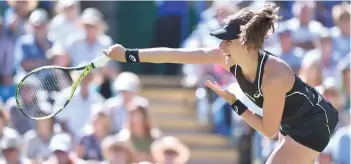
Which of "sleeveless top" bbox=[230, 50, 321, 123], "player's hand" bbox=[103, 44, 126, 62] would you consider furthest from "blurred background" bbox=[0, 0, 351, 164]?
"sleeveless top" bbox=[230, 50, 321, 123]

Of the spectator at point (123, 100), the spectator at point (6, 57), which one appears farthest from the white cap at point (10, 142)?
the spectator at point (6, 57)

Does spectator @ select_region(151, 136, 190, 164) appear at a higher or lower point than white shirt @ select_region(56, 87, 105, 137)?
lower

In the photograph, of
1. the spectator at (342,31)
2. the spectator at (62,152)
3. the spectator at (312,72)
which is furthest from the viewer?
the spectator at (342,31)

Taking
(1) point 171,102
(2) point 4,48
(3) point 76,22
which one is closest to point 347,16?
(1) point 171,102

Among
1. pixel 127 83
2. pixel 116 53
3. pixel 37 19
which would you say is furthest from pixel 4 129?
pixel 116 53

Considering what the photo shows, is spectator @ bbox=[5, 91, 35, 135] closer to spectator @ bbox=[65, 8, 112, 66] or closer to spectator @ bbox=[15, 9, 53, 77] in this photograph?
spectator @ bbox=[15, 9, 53, 77]

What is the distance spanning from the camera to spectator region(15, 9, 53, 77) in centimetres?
916

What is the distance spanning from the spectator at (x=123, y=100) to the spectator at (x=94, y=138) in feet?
1.09

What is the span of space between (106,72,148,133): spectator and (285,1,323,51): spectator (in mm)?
2060

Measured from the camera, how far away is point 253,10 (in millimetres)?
5215

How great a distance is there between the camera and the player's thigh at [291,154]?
216 inches

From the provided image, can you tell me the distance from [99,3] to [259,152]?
3.97 metres

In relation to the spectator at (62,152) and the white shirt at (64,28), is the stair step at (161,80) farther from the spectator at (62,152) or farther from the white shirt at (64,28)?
the spectator at (62,152)

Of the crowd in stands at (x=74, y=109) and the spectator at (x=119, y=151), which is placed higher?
the crowd in stands at (x=74, y=109)
